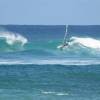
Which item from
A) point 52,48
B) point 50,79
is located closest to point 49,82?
point 50,79

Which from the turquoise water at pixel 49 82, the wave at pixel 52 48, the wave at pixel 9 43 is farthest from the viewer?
the wave at pixel 9 43

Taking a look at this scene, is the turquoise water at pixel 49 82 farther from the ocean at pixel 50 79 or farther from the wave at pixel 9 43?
the wave at pixel 9 43

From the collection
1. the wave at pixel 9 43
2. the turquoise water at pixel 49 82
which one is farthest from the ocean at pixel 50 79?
the wave at pixel 9 43

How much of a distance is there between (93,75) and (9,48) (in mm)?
18766

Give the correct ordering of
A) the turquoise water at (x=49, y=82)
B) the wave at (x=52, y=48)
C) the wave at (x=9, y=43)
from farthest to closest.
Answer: the wave at (x=9, y=43)
the wave at (x=52, y=48)
the turquoise water at (x=49, y=82)

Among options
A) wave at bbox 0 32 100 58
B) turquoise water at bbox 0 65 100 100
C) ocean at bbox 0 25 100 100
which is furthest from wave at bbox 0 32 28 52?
turquoise water at bbox 0 65 100 100

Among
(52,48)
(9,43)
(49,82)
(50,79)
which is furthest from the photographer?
(9,43)

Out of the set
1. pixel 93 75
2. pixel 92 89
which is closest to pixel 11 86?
pixel 92 89

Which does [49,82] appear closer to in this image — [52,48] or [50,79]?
[50,79]

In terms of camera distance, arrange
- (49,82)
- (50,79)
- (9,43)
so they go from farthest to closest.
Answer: (9,43), (50,79), (49,82)

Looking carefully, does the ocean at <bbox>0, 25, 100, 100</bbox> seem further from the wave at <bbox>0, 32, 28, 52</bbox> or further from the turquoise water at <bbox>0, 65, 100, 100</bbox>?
the wave at <bbox>0, 32, 28, 52</bbox>

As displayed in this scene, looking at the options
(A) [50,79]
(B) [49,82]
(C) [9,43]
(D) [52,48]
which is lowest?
(B) [49,82]

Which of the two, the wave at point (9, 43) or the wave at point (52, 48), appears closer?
the wave at point (52, 48)

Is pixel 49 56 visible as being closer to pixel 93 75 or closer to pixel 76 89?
pixel 93 75
